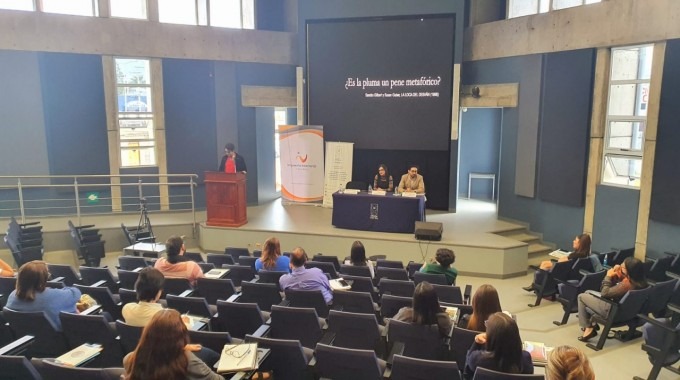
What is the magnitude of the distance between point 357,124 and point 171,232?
458cm

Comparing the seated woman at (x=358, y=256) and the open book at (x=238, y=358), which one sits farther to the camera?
the seated woman at (x=358, y=256)

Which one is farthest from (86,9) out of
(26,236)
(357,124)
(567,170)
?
(567,170)

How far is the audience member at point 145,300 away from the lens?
3.74 m

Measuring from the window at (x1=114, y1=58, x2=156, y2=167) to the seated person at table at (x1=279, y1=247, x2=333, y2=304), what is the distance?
7.05m

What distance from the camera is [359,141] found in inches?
446

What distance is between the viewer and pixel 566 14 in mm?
9086

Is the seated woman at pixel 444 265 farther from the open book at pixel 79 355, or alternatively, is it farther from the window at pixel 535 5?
the window at pixel 535 5

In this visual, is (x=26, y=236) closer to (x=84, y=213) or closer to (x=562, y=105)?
(x=84, y=213)

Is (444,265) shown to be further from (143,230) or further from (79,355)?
(143,230)

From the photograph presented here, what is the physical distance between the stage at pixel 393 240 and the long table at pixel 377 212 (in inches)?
6.1

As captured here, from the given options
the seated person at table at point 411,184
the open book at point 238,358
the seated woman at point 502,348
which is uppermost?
the seated person at table at point 411,184


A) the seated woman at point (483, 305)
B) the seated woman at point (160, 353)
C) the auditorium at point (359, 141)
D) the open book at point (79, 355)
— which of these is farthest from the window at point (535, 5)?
the open book at point (79, 355)

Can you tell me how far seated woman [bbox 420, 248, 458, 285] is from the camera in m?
5.64

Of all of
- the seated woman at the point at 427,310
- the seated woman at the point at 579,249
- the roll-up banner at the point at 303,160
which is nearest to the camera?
the seated woman at the point at 427,310
